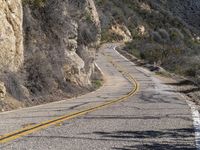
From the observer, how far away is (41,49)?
22.3 m

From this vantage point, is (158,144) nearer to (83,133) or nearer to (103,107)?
(83,133)

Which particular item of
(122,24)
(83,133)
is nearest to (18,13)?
(83,133)

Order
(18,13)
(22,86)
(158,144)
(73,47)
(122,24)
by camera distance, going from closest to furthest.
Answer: (158,144)
(22,86)
(18,13)
(73,47)
(122,24)

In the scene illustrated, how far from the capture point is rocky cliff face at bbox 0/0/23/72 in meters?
18.2

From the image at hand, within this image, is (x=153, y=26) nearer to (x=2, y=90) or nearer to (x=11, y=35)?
(x=11, y=35)

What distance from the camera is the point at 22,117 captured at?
39.7 ft

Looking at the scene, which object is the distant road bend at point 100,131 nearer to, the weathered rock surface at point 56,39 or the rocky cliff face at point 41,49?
the rocky cliff face at point 41,49

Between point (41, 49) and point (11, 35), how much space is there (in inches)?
137

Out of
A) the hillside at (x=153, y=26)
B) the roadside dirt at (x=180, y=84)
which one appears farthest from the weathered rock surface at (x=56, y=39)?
the hillside at (x=153, y=26)

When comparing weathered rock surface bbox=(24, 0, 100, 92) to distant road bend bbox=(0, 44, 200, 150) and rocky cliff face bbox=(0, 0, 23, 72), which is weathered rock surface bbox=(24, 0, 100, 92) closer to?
rocky cliff face bbox=(0, 0, 23, 72)

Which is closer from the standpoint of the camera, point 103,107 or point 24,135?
point 24,135

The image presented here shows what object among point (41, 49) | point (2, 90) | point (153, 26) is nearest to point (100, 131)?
point (2, 90)

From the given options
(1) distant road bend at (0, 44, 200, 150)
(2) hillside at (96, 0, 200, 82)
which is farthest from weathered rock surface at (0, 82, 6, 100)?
(2) hillside at (96, 0, 200, 82)

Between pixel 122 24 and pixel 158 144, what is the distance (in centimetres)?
8697
